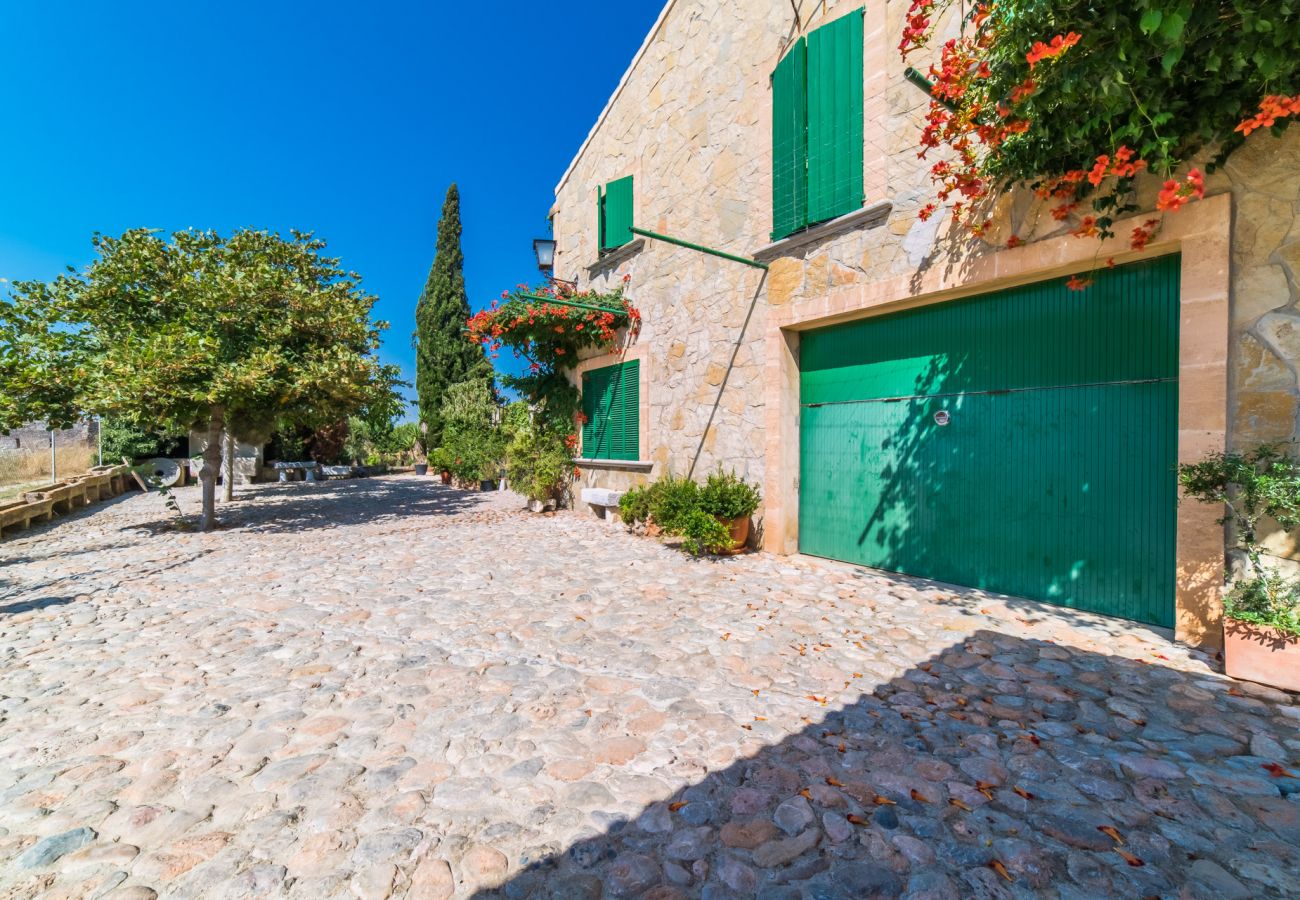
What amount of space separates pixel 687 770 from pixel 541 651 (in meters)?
1.58

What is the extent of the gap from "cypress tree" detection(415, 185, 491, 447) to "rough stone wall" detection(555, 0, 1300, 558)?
11282 millimetres

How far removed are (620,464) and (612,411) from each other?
93cm

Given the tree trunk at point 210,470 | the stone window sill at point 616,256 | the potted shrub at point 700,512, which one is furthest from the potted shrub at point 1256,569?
the tree trunk at point 210,470

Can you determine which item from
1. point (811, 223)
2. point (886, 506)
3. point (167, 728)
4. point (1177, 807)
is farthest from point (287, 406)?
point (1177, 807)

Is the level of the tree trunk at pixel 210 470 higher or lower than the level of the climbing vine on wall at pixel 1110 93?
lower

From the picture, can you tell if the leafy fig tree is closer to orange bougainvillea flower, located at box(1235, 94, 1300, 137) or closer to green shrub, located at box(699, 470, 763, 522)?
green shrub, located at box(699, 470, 763, 522)

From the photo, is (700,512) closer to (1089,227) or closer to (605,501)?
(605,501)

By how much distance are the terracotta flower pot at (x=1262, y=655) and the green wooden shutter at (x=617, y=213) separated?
801cm

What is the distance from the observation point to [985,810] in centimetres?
206

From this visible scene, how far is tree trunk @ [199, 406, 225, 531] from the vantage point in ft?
28.5

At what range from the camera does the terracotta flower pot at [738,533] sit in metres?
6.29

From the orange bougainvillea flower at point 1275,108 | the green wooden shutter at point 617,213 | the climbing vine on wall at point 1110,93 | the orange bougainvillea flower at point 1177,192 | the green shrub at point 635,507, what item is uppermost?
the green wooden shutter at point 617,213

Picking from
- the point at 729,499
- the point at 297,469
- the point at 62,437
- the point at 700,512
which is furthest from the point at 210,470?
the point at 62,437

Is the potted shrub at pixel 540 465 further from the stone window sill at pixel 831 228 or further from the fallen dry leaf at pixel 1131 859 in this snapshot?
the fallen dry leaf at pixel 1131 859
